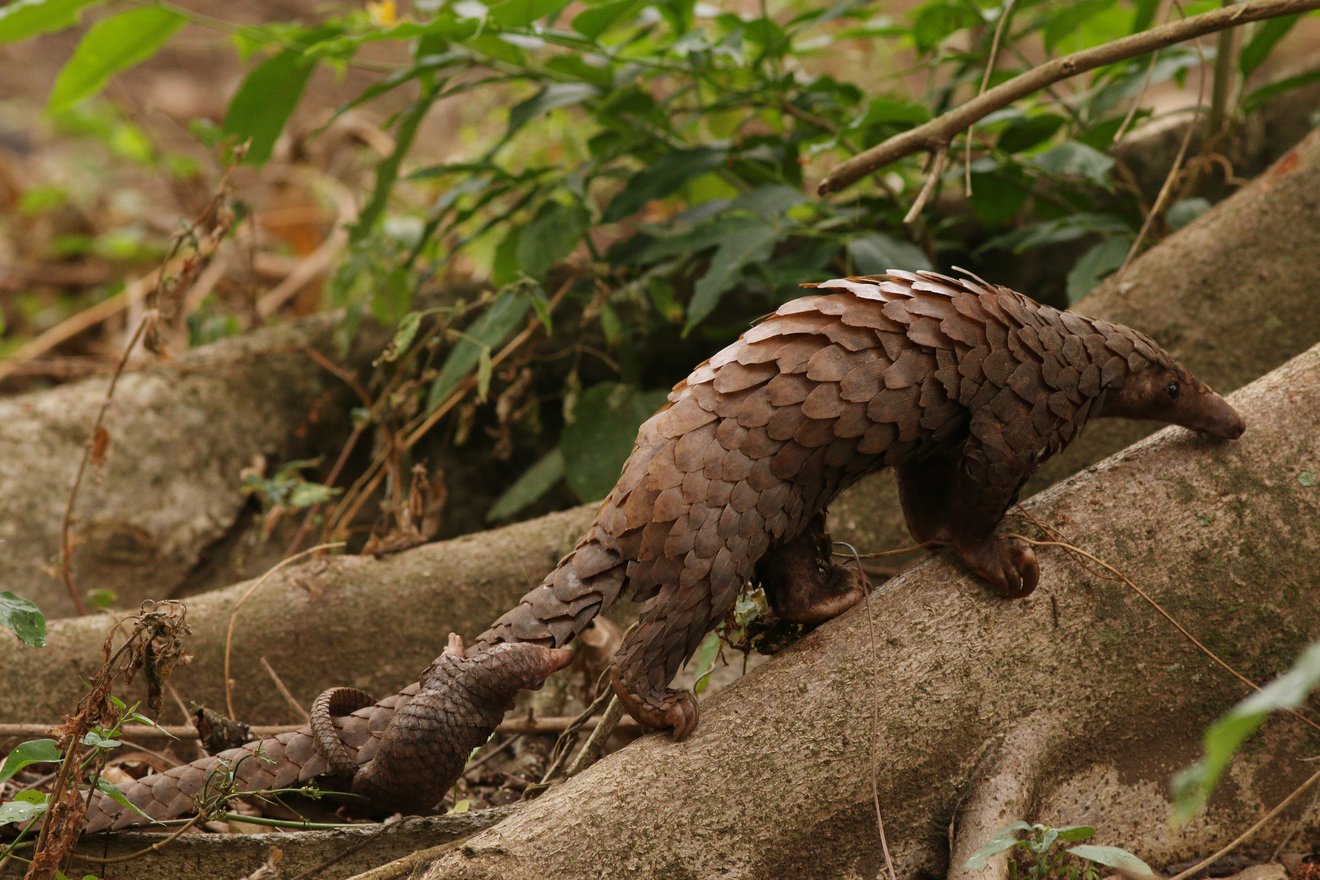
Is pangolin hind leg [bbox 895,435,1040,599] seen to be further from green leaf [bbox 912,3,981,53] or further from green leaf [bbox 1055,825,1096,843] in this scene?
green leaf [bbox 912,3,981,53]

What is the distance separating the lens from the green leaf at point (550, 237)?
3625mm

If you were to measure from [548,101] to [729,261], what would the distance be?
899 millimetres

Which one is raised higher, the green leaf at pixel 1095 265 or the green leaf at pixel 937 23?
the green leaf at pixel 937 23

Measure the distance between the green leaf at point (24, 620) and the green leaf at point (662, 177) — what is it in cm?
196

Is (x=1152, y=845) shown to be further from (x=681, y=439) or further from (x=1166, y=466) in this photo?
(x=681, y=439)

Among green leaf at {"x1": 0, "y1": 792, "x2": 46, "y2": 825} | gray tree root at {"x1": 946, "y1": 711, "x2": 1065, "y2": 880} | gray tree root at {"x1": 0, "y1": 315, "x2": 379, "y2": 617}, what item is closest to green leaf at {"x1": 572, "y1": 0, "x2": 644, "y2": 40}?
gray tree root at {"x1": 0, "y1": 315, "x2": 379, "y2": 617}

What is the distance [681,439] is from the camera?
6.90 feet

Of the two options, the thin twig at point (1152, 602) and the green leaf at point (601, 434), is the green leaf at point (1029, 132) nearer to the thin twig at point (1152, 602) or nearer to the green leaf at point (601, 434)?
the green leaf at point (601, 434)

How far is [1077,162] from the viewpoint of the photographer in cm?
327

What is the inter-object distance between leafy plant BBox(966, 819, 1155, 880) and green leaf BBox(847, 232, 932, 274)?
1.69m

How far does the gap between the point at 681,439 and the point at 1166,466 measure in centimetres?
102

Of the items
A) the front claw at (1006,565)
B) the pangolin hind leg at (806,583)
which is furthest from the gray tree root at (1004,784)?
the pangolin hind leg at (806,583)

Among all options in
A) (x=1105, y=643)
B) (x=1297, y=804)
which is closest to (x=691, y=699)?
(x=1105, y=643)

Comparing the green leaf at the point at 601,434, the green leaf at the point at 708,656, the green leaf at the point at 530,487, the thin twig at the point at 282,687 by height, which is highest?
the green leaf at the point at 708,656
